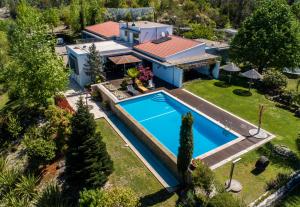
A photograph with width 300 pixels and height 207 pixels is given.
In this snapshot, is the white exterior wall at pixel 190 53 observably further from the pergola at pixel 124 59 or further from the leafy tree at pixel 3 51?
the leafy tree at pixel 3 51

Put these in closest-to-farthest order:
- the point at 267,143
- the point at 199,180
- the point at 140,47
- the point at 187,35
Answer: the point at 199,180
the point at 267,143
the point at 140,47
the point at 187,35

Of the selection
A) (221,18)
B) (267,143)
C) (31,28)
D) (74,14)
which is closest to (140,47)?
(31,28)

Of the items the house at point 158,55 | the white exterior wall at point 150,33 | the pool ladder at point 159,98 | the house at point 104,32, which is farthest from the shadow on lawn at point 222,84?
the house at point 104,32

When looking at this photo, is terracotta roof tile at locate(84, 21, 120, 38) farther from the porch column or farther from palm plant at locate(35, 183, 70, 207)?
palm plant at locate(35, 183, 70, 207)

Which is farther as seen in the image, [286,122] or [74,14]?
[74,14]

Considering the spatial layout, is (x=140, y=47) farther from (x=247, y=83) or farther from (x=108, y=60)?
(x=247, y=83)

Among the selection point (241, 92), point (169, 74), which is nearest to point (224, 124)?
point (241, 92)

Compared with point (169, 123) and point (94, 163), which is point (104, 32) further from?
point (94, 163)

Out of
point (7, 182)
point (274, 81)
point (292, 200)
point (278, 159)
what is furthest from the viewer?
point (274, 81)
